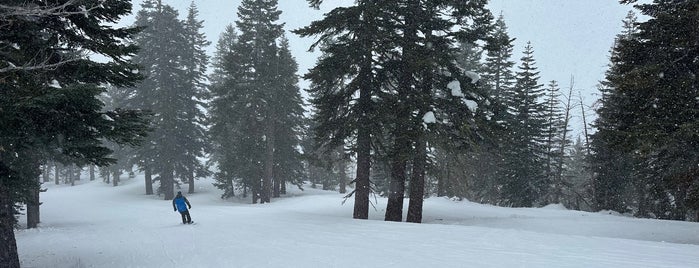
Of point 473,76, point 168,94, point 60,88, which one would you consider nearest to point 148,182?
point 168,94

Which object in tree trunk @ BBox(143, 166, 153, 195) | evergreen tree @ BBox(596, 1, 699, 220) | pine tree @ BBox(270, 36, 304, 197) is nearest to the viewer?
evergreen tree @ BBox(596, 1, 699, 220)

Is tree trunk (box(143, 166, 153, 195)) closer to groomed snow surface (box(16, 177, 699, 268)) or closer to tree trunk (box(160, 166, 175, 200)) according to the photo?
tree trunk (box(160, 166, 175, 200))

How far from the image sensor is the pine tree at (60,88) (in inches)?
301

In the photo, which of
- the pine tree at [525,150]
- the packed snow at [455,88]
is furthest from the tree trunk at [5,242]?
the pine tree at [525,150]

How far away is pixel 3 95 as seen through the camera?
23.6ft

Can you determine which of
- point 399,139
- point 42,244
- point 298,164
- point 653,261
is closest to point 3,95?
point 42,244

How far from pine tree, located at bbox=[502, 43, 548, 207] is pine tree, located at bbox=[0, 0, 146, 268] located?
25.9 m

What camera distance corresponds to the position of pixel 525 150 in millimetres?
30031

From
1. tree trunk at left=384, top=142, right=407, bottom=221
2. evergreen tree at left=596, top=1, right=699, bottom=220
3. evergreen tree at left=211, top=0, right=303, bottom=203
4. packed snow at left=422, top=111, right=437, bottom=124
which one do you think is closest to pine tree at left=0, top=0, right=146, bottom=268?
packed snow at left=422, top=111, right=437, bottom=124

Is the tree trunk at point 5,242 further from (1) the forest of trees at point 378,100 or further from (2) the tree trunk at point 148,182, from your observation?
(2) the tree trunk at point 148,182

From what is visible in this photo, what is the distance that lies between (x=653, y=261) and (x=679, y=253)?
4.57 feet

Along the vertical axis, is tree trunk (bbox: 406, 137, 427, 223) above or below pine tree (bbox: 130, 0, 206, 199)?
below

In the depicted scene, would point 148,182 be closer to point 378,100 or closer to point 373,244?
point 378,100

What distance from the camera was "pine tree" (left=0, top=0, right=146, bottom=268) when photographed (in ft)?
25.1
